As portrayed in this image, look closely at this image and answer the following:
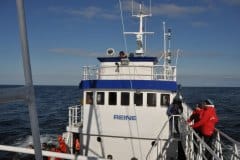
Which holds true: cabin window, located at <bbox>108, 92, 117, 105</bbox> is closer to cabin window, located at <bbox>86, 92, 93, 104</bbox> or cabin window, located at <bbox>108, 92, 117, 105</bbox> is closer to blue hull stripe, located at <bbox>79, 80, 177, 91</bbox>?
blue hull stripe, located at <bbox>79, 80, 177, 91</bbox>

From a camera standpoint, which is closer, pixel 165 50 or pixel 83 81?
pixel 83 81

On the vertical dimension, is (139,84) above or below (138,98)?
above

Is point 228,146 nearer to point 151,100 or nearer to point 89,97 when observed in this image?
point 151,100

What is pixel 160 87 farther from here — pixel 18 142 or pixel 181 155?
pixel 18 142

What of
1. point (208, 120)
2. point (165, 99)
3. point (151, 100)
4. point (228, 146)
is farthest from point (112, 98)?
point (228, 146)

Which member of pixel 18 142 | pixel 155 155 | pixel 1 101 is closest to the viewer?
pixel 1 101

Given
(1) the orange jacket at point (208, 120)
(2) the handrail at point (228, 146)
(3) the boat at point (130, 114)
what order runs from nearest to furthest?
1. (2) the handrail at point (228, 146)
2. (1) the orange jacket at point (208, 120)
3. (3) the boat at point (130, 114)

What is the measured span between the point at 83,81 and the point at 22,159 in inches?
357

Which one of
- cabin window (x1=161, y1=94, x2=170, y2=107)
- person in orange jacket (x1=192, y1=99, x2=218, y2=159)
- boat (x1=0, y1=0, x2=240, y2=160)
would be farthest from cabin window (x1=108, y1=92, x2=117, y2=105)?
person in orange jacket (x1=192, y1=99, x2=218, y2=159)

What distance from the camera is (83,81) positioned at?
45.2 ft

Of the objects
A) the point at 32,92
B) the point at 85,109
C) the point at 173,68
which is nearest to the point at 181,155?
the point at 173,68

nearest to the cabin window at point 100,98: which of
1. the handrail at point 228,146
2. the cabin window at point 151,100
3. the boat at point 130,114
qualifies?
the boat at point 130,114

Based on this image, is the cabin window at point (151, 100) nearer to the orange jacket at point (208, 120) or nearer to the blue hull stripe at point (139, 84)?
the blue hull stripe at point (139, 84)

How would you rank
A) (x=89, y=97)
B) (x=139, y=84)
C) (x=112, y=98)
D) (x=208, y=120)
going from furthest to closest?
(x=89, y=97), (x=112, y=98), (x=139, y=84), (x=208, y=120)
